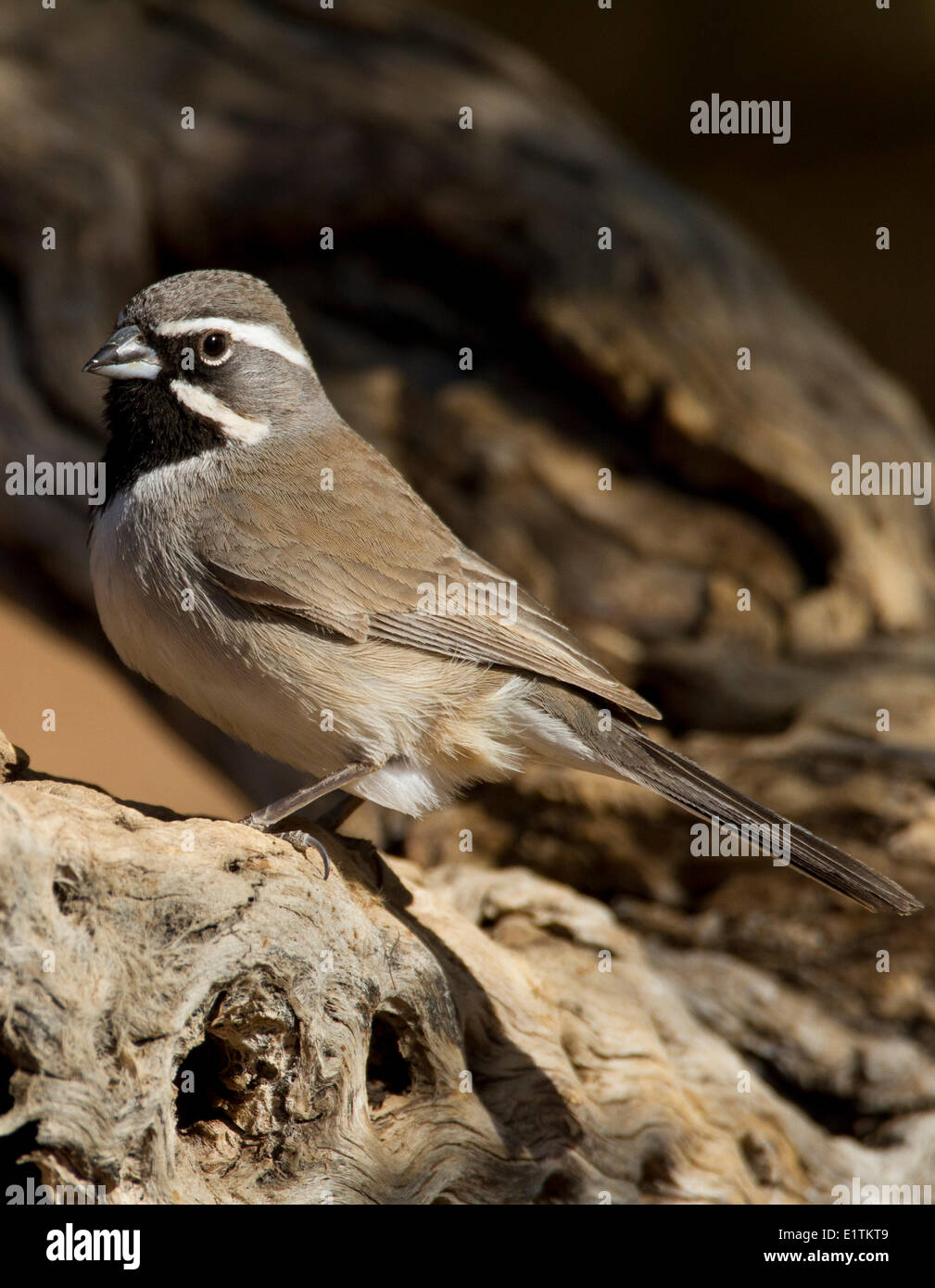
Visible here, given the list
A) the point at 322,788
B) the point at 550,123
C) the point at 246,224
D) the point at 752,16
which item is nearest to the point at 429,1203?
the point at 322,788

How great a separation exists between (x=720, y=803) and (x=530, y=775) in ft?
5.93

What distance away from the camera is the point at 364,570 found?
4383mm

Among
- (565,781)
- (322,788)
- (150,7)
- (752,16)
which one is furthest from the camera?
(752,16)

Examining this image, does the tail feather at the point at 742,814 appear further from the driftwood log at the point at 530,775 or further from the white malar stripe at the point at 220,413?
the white malar stripe at the point at 220,413

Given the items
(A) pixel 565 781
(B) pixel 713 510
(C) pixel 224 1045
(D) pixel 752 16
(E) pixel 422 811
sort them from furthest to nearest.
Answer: (D) pixel 752 16 → (B) pixel 713 510 → (A) pixel 565 781 → (E) pixel 422 811 → (C) pixel 224 1045

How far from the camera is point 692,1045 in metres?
4.90

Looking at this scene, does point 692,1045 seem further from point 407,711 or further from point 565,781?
point 407,711

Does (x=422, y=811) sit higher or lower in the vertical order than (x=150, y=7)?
lower

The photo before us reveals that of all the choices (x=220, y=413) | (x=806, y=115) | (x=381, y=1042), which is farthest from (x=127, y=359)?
(x=806, y=115)

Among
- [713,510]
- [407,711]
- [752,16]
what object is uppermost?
[752,16]

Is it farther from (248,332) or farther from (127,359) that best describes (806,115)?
(127,359)

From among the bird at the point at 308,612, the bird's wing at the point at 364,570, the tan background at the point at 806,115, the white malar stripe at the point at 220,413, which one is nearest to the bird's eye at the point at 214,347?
the bird at the point at 308,612

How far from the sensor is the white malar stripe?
4.40 meters

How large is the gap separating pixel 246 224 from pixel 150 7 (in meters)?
1.71
